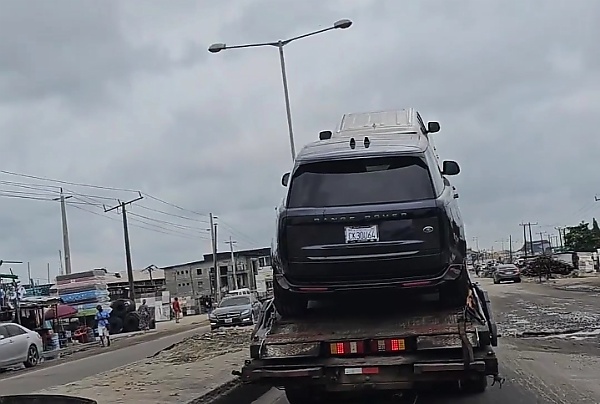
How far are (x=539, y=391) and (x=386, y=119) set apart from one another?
17.8 feet

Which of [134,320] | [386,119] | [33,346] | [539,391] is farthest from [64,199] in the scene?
[539,391]

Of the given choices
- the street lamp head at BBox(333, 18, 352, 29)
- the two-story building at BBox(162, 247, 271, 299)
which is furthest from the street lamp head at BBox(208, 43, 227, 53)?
the two-story building at BBox(162, 247, 271, 299)

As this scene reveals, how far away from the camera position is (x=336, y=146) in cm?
951

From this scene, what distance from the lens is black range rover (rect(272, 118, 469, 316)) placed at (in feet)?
27.9

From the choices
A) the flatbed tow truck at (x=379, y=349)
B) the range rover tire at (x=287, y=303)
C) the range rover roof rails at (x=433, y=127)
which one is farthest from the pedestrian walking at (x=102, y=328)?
the flatbed tow truck at (x=379, y=349)

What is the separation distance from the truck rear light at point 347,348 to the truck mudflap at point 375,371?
8cm

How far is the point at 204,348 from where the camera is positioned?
20031 mm

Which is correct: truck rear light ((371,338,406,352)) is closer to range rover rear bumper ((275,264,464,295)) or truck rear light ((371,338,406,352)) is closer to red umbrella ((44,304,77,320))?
range rover rear bumper ((275,264,464,295))

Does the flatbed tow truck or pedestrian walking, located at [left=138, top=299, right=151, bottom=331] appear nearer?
the flatbed tow truck

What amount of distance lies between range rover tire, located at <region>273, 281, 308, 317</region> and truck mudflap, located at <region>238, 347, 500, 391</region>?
77 cm

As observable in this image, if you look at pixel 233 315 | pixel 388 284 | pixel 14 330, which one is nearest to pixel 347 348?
pixel 388 284

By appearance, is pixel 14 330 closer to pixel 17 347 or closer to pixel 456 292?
pixel 17 347

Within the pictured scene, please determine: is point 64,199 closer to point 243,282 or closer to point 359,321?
point 359,321

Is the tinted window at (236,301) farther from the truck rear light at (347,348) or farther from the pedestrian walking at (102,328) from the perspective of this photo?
the truck rear light at (347,348)
